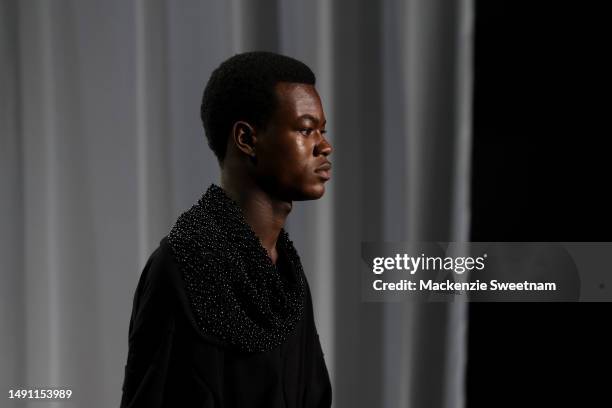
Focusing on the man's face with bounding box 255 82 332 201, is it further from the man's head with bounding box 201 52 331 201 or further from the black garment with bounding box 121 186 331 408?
the black garment with bounding box 121 186 331 408

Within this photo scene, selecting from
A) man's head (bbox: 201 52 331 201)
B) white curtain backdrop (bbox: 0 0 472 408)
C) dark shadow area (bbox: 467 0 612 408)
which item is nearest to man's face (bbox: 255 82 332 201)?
man's head (bbox: 201 52 331 201)

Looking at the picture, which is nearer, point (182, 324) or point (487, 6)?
point (182, 324)

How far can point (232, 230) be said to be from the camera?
90cm

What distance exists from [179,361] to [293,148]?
30 cm

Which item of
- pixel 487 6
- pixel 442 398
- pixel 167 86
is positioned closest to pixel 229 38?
pixel 167 86

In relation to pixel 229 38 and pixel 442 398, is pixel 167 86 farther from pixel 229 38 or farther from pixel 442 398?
pixel 442 398

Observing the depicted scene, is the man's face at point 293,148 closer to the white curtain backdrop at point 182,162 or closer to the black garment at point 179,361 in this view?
the black garment at point 179,361

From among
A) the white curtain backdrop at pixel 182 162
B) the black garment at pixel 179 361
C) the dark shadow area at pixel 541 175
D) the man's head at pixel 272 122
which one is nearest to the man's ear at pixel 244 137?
the man's head at pixel 272 122

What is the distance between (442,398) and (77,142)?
1.00m

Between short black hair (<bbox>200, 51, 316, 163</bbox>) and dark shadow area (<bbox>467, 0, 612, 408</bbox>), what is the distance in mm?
814

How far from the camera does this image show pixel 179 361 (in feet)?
2.85

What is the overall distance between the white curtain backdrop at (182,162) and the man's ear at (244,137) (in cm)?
65

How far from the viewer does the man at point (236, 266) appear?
0.86 metres

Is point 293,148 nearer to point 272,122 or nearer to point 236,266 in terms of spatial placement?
point 272,122
